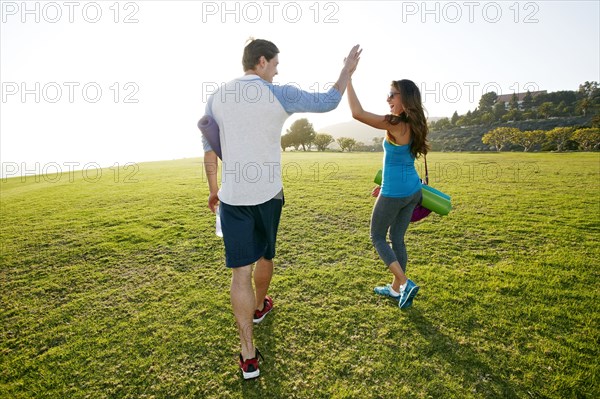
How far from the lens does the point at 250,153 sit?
2232 millimetres

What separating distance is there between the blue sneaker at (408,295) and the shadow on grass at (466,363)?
7.7 inches

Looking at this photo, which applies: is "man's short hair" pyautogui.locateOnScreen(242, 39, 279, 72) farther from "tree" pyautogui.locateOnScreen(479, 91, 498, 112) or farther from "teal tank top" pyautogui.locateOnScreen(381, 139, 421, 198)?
"tree" pyautogui.locateOnScreen(479, 91, 498, 112)

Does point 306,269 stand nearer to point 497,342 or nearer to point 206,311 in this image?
point 206,311

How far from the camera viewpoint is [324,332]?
116 inches

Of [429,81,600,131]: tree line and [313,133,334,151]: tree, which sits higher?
[429,81,600,131]: tree line

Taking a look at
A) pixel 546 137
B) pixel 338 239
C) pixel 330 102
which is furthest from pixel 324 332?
pixel 546 137

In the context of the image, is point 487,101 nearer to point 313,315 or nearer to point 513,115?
point 513,115

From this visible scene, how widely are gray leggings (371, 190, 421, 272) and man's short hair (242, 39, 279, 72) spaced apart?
1853mm

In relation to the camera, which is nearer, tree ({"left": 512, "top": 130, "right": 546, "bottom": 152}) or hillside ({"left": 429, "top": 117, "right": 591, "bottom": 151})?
tree ({"left": 512, "top": 130, "right": 546, "bottom": 152})

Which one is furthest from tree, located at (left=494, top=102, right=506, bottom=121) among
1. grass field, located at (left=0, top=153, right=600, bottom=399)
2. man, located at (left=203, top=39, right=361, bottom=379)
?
man, located at (left=203, top=39, right=361, bottom=379)

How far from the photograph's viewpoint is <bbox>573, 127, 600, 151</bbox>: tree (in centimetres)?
3797

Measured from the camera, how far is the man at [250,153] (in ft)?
7.06

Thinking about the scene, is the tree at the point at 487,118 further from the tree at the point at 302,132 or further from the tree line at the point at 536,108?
the tree at the point at 302,132

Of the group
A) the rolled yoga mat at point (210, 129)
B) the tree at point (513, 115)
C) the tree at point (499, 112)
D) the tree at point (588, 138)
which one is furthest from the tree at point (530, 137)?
the rolled yoga mat at point (210, 129)
